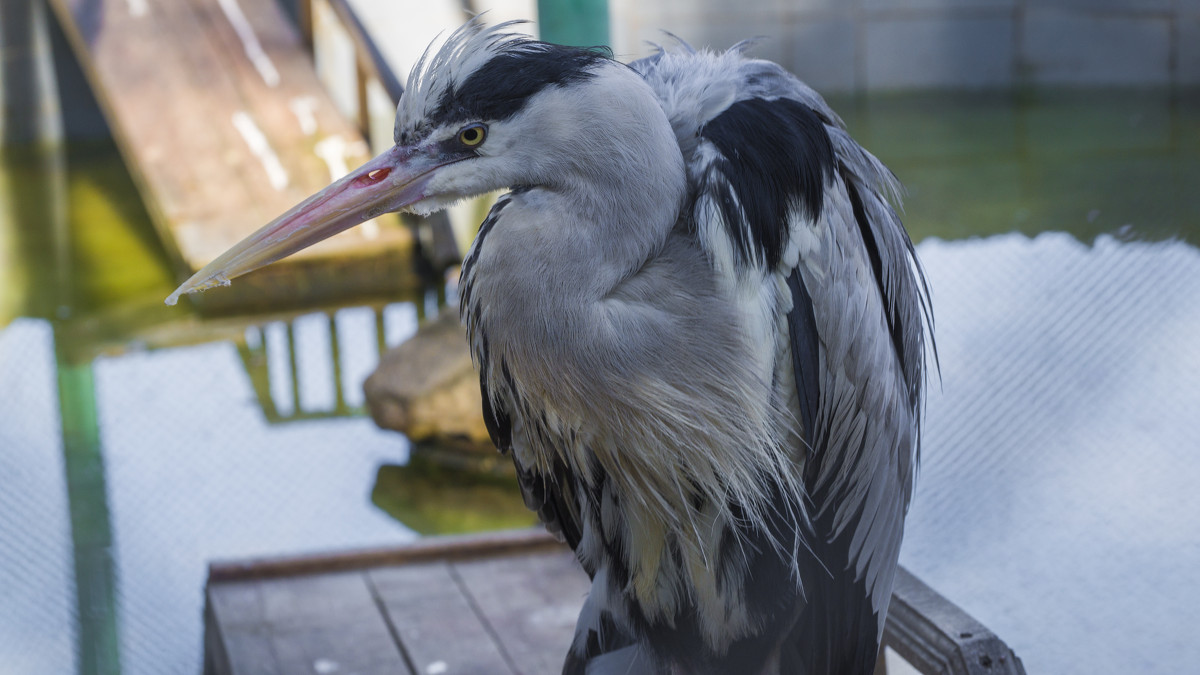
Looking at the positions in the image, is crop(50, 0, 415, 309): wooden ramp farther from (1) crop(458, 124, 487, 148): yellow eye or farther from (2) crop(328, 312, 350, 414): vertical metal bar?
(1) crop(458, 124, 487, 148): yellow eye

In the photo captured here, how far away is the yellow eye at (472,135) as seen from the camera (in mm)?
1238

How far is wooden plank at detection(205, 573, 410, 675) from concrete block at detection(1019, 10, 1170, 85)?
5996 millimetres

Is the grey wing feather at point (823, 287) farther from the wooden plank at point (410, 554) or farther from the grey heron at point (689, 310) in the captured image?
the wooden plank at point (410, 554)

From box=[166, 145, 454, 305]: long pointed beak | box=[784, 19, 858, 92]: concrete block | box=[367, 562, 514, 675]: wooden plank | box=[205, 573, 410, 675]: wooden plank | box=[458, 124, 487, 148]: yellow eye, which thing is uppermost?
box=[458, 124, 487, 148]: yellow eye

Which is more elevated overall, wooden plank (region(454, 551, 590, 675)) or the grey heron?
the grey heron

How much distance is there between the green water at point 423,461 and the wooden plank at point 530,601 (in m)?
0.62

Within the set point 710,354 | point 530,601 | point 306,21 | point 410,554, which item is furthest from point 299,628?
point 306,21

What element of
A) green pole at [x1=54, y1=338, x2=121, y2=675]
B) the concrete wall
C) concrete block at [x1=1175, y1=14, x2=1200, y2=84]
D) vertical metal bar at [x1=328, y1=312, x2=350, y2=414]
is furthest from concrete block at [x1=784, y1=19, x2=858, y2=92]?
green pole at [x1=54, y1=338, x2=121, y2=675]

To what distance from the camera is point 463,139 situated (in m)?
1.25

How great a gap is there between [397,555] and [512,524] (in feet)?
2.49

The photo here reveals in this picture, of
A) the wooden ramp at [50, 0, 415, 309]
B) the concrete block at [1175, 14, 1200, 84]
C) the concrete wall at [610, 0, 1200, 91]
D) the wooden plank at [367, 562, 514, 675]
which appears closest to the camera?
the wooden plank at [367, 562, 514, 675]

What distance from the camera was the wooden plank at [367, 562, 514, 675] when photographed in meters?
2.20

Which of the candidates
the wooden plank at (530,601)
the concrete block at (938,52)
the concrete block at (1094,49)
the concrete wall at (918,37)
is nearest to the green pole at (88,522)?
the wooden plank at (530,601)

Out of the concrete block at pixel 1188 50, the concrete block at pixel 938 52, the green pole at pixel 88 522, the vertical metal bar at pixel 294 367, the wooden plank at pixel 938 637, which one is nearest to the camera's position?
the wooden plank at pixel 938 637
